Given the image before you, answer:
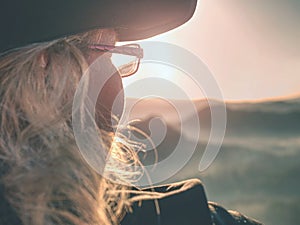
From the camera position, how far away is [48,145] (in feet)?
4.89

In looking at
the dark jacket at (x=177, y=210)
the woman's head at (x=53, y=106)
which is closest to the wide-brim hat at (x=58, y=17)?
the woman's head at (x=53, y=106)

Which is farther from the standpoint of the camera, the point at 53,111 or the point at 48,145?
the point at 53,111

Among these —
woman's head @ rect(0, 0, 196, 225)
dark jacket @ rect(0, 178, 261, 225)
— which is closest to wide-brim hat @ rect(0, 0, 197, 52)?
woman's head @ rect(0, 0, 196, 225)

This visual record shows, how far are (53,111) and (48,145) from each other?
159mm

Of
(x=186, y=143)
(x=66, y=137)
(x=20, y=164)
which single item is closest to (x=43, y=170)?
(x=20, y=164)

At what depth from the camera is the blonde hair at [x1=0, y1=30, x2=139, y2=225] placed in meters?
1.37

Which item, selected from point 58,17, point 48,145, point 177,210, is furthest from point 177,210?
point 58,17

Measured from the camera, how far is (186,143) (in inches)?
84.4

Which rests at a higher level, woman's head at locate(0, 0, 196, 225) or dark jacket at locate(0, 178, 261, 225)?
woman's head at locate(0, 0, 196, 225)

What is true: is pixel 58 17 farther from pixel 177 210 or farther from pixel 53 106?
pixel 177 210

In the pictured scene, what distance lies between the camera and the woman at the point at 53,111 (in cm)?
138

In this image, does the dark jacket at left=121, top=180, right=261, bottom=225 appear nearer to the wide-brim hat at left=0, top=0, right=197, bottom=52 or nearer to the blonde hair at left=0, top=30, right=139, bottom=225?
the blonde hair at left=0, top=30, right=139, bottom=225

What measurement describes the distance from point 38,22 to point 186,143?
34.2 inches

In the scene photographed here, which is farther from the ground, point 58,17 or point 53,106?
point 58,17
